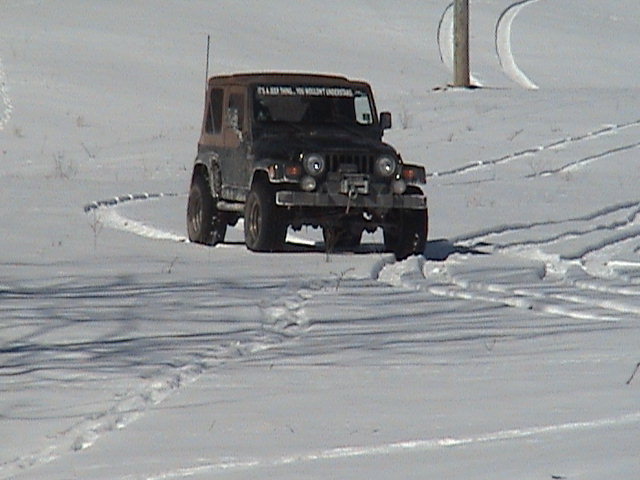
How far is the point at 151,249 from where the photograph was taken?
45.4 feet

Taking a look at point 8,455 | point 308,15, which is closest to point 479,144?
point 308,15

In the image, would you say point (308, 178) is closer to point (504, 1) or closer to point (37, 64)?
point (37, 64)

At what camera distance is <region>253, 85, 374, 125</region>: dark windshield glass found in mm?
14422

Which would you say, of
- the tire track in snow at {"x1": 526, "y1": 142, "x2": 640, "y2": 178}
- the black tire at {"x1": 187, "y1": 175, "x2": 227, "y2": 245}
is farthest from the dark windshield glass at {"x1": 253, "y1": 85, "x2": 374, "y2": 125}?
the tire track in snow at {"x1": 526, "y1": 142, "x2": 640, "y2": 178}

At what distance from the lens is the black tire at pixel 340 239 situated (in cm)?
1394

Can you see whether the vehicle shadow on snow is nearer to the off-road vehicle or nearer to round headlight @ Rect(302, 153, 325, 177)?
the off-road vehicle

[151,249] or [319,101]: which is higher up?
[319,101]

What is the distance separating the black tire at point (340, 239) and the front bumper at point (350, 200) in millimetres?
425

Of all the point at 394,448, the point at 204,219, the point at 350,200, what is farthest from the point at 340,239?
the point at 394,448

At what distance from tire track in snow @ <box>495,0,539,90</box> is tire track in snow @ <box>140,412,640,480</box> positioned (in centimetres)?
2770

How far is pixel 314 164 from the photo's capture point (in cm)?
1355

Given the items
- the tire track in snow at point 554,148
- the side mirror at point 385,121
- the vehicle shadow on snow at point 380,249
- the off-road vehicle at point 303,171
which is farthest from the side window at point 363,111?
the tire track in snow at point 554,148

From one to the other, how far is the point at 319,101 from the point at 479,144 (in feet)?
35.9

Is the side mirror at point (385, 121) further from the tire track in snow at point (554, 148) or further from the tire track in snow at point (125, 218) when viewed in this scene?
the tire track in snow at point (554, 148)
